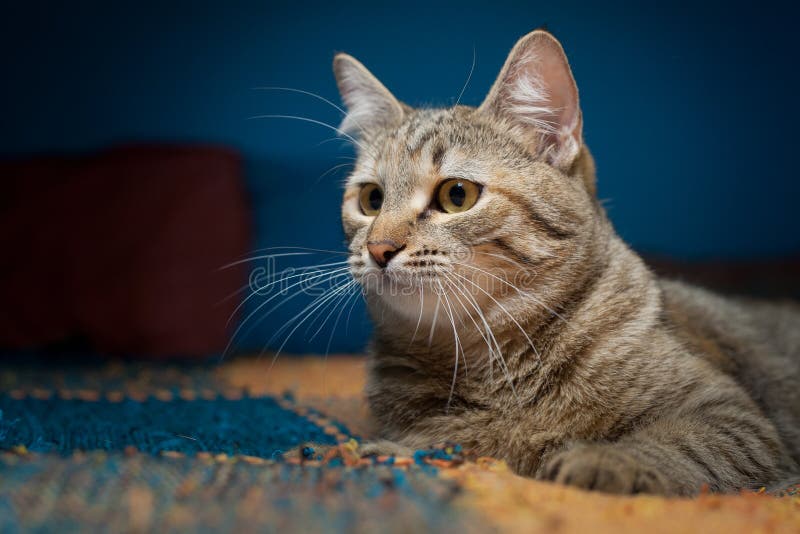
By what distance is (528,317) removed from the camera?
1.31 metres

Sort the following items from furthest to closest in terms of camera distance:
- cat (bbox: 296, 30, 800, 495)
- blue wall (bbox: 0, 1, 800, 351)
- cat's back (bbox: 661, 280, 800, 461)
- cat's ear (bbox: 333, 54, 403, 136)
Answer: blue wall (bbox: 0, 1, 800, 351)
cat's ear (bbox: 333, 54, 403, 136)
cat's back (bbox: 661, 280, 800, 461)
cat (bbox: 296, 30, 800, 495)

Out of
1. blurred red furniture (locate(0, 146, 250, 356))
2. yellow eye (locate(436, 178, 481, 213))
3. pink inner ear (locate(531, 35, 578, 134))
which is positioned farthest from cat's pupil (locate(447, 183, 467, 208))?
blurred red furniture (locate(0, 146, 250, 356))

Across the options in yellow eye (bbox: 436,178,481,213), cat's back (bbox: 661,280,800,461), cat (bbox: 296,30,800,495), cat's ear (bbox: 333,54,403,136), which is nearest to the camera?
cat (bbox: 296,30,800,495)

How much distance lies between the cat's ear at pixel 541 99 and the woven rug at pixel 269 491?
2.20ft

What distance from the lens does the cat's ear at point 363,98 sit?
5.41 ft

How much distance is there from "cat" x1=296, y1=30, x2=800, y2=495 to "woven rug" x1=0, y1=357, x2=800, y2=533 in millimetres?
120

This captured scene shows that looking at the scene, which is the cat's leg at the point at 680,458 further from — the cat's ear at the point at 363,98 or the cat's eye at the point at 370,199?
the cat's ear at the point at 363,98

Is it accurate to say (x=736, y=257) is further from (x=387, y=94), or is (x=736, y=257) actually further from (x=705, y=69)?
(x=387, y=94)

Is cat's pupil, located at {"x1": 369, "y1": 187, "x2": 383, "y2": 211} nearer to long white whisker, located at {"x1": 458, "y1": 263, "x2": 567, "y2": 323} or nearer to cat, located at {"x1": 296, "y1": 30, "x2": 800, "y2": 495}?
cat, located at {"x1": 296, "y1": 30, "x2": 800, "y2": 495}

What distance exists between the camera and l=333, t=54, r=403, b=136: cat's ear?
1.65 m

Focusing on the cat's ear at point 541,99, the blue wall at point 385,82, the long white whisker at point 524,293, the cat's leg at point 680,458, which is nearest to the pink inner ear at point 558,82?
the cat's ear at point 541,99

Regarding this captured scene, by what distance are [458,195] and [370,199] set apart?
0.88 ft

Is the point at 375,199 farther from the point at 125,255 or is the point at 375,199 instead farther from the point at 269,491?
the point at 125,255

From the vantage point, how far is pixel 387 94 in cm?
165
